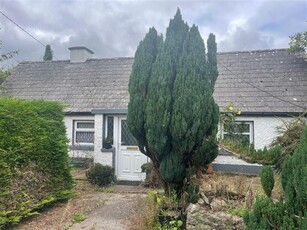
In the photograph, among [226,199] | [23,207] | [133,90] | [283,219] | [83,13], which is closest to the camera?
[283,219]

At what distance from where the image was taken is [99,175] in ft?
31.0

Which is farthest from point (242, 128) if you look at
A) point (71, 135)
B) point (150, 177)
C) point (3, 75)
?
point (3, 75)

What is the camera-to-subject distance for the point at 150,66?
616cm

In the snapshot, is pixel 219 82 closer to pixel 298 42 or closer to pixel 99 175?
pixel 298 42

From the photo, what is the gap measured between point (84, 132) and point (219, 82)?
252 inches

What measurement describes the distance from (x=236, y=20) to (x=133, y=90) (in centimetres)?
442

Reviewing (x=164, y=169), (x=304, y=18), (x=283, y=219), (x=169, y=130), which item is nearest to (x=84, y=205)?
(x=164, y=169)

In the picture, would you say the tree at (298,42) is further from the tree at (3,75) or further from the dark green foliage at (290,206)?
the tree at (3,75)

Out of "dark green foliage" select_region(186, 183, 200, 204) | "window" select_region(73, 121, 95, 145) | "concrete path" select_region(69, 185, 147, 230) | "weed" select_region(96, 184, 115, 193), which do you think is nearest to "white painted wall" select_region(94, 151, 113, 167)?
"weed" select_region(96, 184, 115, 193)

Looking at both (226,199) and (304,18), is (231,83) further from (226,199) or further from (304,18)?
(226,199)

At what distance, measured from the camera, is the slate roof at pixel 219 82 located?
35.6ft

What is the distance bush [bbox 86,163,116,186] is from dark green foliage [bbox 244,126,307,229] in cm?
718

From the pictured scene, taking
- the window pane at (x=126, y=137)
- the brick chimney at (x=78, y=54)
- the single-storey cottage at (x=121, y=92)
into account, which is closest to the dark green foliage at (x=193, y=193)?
the single-storey cottage at (x=121, y=92)

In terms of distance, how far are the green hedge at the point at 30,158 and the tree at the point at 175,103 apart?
7.46 ft
